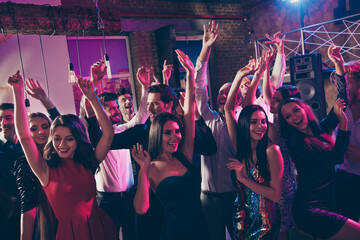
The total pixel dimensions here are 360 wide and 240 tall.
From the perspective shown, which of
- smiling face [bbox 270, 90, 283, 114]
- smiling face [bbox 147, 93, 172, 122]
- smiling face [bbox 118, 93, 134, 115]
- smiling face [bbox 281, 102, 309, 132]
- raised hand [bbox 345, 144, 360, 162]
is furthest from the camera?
smiling face [bbox 118, 93, 134, 115]

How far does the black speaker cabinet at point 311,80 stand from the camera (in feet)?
12.4

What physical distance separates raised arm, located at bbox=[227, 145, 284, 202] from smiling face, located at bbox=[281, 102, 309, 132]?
13.1 inches

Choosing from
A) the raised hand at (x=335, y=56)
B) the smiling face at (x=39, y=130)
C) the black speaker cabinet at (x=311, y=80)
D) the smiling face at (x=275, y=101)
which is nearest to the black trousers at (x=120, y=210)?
the smiling face at (x=39, y=130)

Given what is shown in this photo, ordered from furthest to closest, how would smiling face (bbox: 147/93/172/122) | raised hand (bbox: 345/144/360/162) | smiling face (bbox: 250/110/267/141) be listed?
raised hand (bbox: 345/144/360/162) < smiling face (bbox: 147/93/172/122) < smiling face (bbox: 250/110/267/141)

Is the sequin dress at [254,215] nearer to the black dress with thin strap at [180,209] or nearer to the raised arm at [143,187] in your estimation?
the black dress with thin strap at [180,209]

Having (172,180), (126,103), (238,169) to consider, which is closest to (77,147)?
(172,180)

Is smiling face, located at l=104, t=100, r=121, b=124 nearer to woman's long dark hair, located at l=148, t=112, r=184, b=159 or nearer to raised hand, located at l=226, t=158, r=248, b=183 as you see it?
woman's long dark hair, located at l=148, t=112, r=184, b=159

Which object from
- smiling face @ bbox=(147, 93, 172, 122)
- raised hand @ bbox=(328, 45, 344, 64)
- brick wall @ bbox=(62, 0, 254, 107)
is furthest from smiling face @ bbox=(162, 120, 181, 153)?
brick wall @ bbox=(62, 0, 254, 107)

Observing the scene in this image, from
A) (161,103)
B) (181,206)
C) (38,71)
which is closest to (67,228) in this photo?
(181,206)

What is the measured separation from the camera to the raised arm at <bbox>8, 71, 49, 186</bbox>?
162cm

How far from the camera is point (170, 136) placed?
181cm

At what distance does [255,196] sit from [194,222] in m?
0.42

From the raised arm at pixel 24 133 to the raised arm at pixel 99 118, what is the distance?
303mm

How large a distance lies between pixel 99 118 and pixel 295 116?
1.29 m
